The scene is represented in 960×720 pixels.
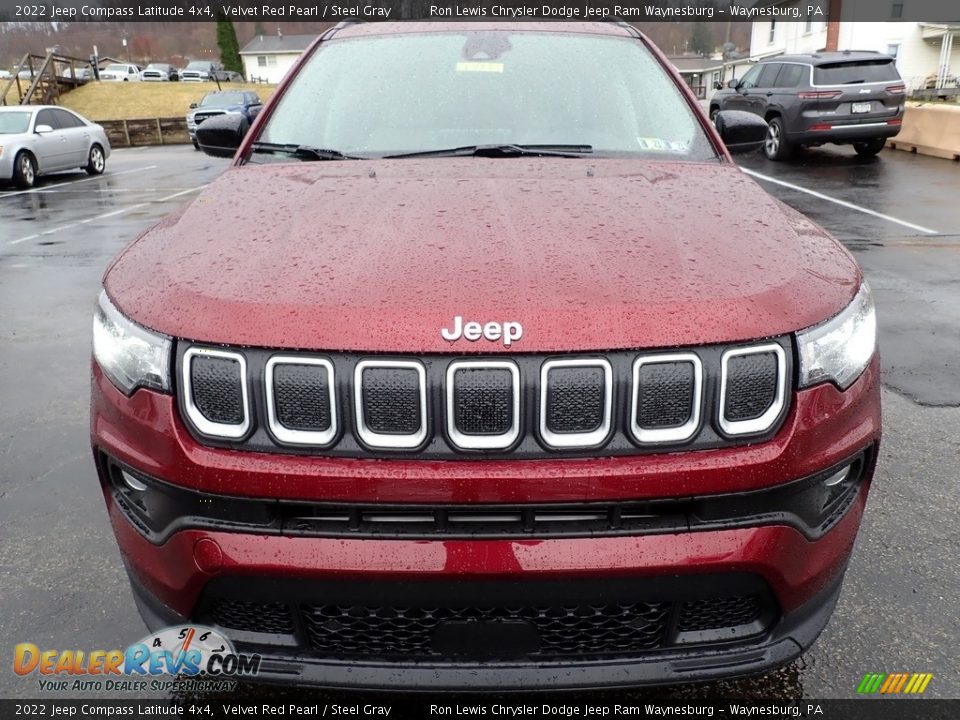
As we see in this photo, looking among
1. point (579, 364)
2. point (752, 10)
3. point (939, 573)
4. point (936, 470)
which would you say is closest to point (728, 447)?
point (579, 364)

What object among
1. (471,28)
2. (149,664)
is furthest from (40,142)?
(149,664)

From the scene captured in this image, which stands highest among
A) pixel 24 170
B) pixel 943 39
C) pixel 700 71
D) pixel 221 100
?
pixel 943 39

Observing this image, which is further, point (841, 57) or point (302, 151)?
point (841, 57)

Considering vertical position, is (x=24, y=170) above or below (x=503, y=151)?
below

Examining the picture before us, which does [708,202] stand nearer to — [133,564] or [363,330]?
[363,330]

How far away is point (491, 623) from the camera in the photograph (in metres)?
1.63

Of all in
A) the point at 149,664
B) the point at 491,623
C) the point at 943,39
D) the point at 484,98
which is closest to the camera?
the point at 491,623

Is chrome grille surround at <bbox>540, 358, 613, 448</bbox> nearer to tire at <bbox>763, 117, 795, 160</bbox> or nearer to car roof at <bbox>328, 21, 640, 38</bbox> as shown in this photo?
car roof at <bbox>328, 21, 640, 38</bbox>

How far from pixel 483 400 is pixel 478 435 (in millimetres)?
71

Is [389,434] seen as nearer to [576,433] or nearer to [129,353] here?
[576,433]

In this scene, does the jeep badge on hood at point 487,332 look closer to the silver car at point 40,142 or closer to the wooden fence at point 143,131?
the silver car at point 40,142

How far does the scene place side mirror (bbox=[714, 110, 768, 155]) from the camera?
3242 millimetres

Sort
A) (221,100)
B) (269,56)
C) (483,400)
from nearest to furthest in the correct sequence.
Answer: (483,400) → (221,100) → (269,56)

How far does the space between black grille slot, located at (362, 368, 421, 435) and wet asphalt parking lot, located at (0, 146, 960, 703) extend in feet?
2.51
